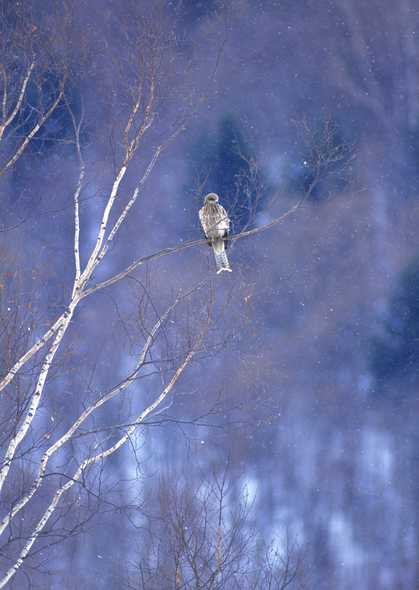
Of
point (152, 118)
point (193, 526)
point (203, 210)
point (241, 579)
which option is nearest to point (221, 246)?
point (203, 210)

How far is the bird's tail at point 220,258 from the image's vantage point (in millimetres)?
9188

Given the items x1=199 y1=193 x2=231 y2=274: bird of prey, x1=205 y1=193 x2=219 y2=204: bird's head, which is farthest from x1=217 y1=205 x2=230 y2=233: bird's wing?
x1=205 y1=193 x2=219 y2=204: bird's head

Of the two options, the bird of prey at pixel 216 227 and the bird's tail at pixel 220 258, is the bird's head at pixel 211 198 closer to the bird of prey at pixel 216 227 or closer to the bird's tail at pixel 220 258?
the bird of prey at pixel 216 227

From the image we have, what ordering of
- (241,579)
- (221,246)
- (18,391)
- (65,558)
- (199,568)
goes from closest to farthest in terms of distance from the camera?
(18,391), (221,246), (199,568), (241,579), (65,558)

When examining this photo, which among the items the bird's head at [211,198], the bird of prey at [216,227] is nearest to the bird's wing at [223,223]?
the bird of prey at [216,227]

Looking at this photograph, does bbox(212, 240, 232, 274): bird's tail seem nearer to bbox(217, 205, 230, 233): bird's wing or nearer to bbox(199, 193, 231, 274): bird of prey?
bbox(199, 193, 231, 274): bird of prey

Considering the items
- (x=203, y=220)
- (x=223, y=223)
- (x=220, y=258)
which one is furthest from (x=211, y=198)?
(x=220, y=258)

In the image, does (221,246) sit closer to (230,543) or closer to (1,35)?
(1,35)

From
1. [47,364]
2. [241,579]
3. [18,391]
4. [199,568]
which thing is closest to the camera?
[18,391]

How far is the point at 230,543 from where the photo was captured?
10.2m

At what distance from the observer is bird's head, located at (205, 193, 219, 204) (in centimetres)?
1052

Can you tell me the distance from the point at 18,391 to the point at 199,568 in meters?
5.31

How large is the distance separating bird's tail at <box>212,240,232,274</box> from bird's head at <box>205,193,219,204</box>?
144 centimetres

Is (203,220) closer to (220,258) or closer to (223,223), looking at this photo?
(223,223)
